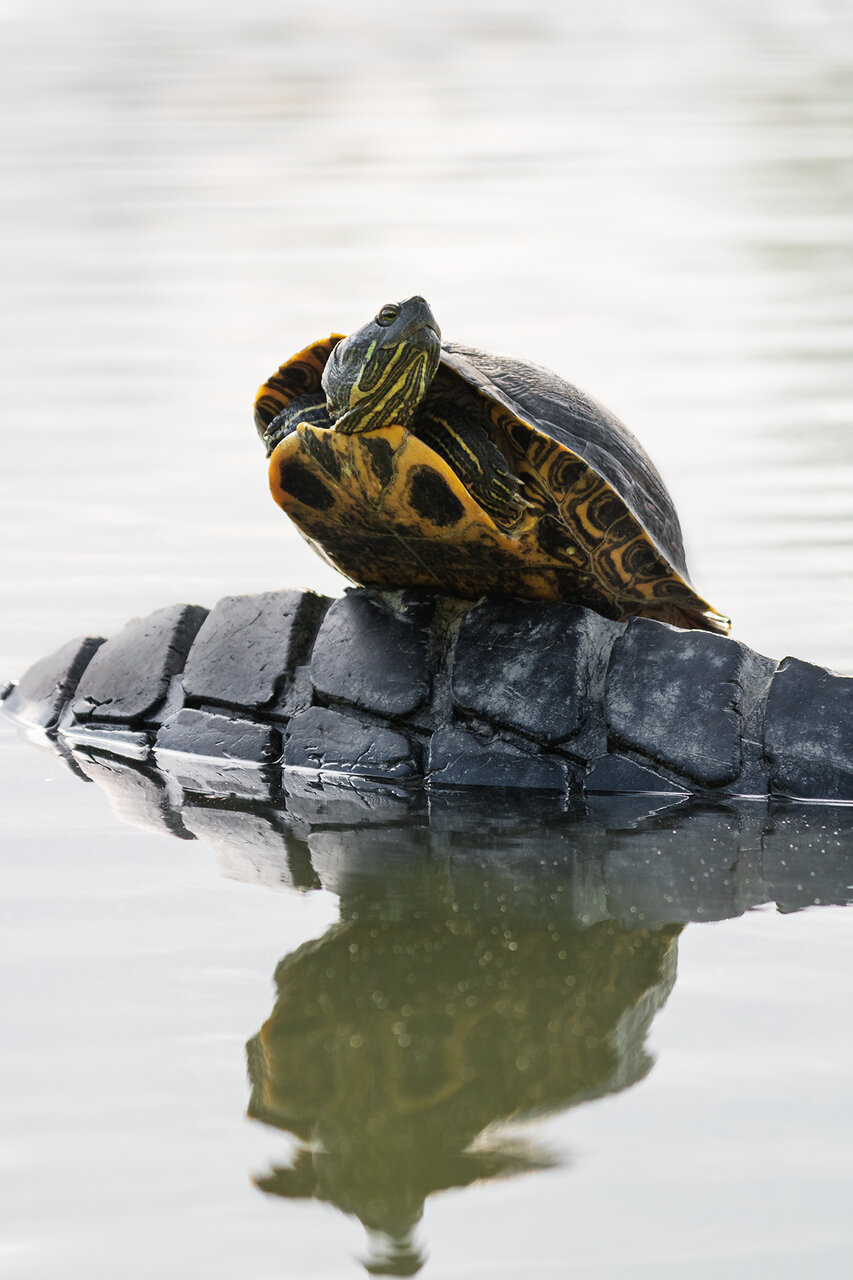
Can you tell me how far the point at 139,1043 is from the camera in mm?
2400

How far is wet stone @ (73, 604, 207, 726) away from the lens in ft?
16.5

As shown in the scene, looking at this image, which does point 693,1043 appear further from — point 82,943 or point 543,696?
point 543,696

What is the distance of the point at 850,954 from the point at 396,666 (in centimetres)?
193

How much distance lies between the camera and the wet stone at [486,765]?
4266 mm

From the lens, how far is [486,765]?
432cm

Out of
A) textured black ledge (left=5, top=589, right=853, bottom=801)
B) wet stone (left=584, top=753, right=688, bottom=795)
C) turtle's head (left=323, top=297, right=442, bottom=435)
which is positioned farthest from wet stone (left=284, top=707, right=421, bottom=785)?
turtle's head (left=323, top=297, right=442, bottom=435)

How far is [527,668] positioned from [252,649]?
1.04m

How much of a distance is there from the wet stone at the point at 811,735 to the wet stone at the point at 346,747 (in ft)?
3.55

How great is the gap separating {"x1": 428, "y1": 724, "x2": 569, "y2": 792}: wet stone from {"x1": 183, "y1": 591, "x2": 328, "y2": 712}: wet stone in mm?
630

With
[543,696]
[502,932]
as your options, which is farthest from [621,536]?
[502,932]

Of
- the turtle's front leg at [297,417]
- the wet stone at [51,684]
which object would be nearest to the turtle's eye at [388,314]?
the turtle's front leg at [297,417]

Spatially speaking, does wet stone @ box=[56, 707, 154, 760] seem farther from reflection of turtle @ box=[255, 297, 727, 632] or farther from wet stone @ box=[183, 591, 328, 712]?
reflection of turtle @ box=[255, 297, 727, 632]

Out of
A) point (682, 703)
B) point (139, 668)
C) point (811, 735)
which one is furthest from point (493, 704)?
point (139, 668)

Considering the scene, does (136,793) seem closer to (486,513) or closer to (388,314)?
(486,513)
